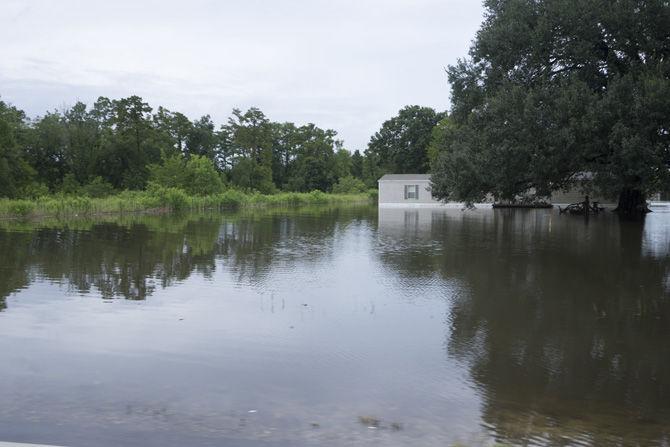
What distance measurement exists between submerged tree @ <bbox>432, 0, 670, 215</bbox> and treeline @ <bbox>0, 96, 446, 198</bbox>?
30.4 m

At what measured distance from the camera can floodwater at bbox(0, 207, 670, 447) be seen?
15.4 ft

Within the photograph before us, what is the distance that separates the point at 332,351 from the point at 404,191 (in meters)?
46.0

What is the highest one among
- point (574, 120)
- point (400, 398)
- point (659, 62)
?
point (659, 62)

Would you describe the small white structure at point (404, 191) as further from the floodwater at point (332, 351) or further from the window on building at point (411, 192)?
the floodwater at point (332, 351)

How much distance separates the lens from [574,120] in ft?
53.7

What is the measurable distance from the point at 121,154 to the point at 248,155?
65.1 ft

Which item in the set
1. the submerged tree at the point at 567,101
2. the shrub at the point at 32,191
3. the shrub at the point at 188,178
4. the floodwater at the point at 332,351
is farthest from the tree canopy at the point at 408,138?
the floodwater at the point at 332,351

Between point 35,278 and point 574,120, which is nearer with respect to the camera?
point 35,278

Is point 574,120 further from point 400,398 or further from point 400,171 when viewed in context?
point 400,171

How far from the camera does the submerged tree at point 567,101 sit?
1612cm

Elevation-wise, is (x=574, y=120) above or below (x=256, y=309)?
above

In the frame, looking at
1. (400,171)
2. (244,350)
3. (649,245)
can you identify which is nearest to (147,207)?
(649,245)

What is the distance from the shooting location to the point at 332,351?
6.92m

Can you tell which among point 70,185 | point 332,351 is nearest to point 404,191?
point 70,185
